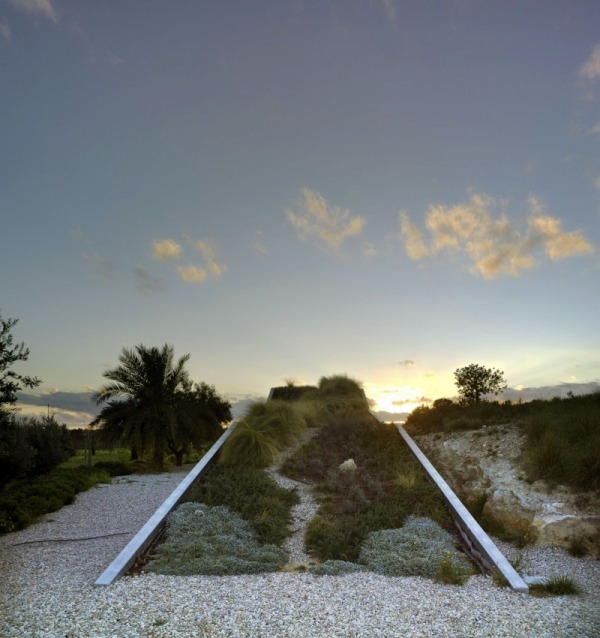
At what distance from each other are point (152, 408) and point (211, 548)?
11.4 metres

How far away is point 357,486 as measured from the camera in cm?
973

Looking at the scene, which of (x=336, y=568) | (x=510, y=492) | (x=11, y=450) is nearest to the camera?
(x=336, y=568)

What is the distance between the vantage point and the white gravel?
513cm

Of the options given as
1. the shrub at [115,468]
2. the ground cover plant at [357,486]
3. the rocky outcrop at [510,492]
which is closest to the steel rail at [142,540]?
the ground cover plant at [357,486]

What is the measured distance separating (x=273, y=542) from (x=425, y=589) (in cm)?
233

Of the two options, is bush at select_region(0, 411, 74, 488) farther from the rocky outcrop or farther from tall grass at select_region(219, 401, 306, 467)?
the rocky outcrop

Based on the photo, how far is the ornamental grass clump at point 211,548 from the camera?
6707 mm

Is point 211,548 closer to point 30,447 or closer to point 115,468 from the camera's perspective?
point 30,447

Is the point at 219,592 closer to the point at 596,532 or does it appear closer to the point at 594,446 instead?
the point at 596,532

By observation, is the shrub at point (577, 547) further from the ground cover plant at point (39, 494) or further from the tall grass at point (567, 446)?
the ground cover plant at point (39, 494)

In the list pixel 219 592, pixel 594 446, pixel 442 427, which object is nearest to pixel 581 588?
pixel 594 446

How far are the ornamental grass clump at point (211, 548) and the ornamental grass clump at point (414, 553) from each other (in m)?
1.24

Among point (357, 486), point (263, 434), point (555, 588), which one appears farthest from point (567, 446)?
point (263, 434)

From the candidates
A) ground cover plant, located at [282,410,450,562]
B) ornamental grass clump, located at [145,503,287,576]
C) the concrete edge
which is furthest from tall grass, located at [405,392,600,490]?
ornamental grass clump, located at [145,503,287,576]
